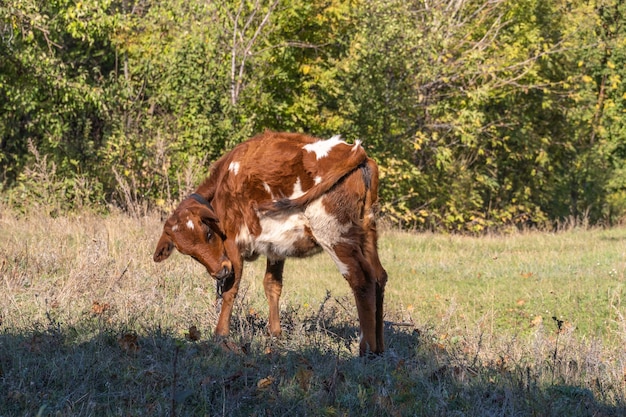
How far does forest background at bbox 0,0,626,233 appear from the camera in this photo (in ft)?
58.1

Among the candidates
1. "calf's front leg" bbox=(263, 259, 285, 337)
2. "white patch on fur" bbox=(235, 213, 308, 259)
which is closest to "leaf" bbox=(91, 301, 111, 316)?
"white patch on fur" bbox=(235, 213, 308, 259)

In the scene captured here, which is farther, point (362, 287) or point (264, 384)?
point (362, 287)

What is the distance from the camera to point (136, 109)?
20.3 meters

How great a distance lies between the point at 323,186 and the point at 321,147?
505 mm

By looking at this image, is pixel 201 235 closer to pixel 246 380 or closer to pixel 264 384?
pixel 246 380

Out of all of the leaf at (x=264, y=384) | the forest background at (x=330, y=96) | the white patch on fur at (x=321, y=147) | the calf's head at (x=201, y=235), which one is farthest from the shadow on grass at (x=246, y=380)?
the forest background at (x=330, y=96)

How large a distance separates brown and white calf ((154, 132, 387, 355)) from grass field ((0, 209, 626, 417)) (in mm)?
511

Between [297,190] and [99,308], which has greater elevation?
[297,190]

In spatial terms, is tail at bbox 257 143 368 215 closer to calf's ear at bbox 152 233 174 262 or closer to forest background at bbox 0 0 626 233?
calf's ear at bbox 152 233 174 262

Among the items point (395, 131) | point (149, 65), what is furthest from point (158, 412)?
point (395, 131)

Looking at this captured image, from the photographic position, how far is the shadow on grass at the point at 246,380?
5.34 metres

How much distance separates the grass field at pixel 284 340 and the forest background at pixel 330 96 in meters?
3.71

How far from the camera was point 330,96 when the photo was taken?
2138 centimetres


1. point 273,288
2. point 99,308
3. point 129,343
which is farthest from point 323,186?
point 99,308
